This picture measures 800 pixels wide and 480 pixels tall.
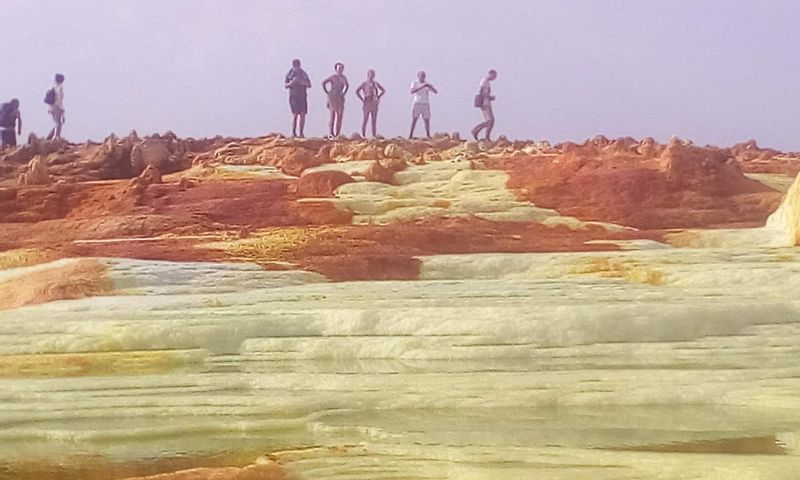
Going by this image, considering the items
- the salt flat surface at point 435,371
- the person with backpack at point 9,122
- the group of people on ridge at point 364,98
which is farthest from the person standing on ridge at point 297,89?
the salt flat surface at point 435,371

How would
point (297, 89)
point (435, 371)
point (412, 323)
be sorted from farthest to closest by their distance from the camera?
point (297, 89)
point (412, 323)
point (435, 371)

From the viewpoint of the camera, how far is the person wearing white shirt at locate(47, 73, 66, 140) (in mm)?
15688

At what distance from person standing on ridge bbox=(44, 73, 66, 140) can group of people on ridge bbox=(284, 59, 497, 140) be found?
12.8ft

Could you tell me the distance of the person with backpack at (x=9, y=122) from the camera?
53.3 feet

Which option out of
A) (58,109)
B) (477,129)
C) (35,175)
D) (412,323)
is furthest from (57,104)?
(412,323)

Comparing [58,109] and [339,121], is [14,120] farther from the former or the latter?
[339,121]

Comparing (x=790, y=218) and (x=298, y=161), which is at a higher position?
(x=298, y=161)

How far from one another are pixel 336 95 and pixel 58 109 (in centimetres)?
484

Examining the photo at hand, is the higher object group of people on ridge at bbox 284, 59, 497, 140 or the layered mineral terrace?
group of people on ridge at bbox 284, 59, 497, 140

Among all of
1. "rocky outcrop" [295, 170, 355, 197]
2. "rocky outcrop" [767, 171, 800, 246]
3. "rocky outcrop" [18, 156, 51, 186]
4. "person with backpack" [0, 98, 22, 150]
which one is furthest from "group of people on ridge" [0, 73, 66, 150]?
"rocky outcrop" [767, 171, 800, 246]

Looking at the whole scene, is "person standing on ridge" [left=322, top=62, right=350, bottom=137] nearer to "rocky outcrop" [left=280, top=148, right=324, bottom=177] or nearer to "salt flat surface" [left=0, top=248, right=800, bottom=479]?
"rocky outcrop" [left=280, top=148, right=324, bottom=177]

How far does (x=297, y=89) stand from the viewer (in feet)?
49.7

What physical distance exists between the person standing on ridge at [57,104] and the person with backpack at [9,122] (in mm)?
572

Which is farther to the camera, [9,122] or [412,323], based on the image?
[9,122]
